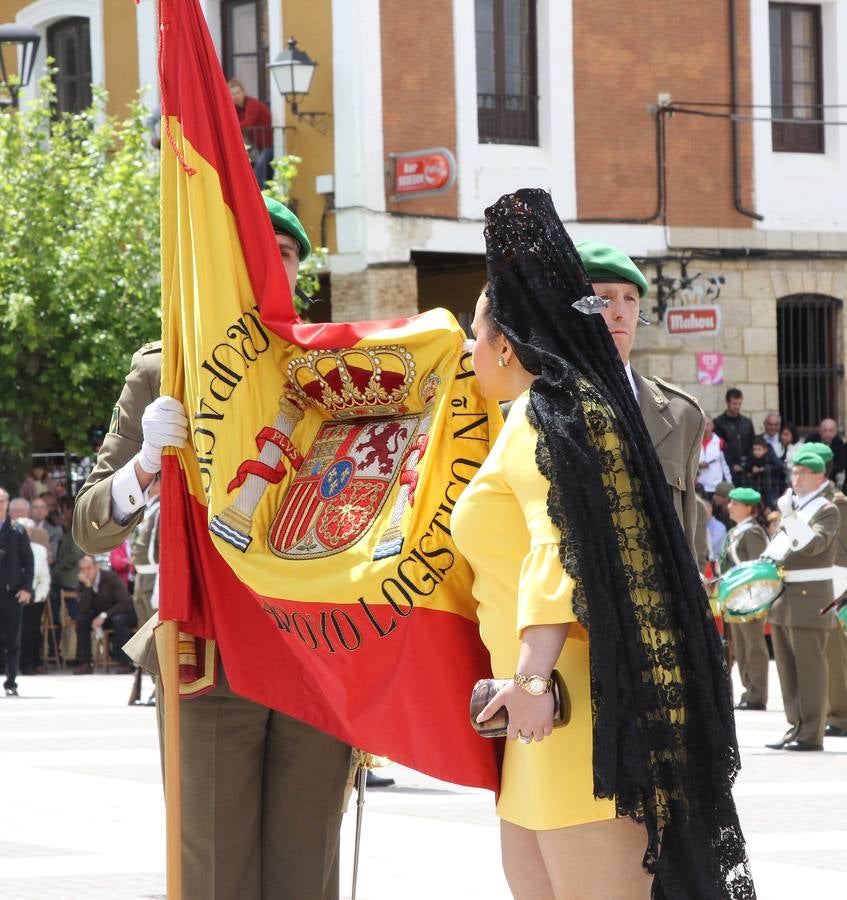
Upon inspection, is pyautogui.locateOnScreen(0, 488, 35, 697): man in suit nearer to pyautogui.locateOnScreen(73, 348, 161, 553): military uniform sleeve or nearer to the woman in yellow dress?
pyautogui.locateOnScreen(73, 348, 161, 553): military uniform sleeve

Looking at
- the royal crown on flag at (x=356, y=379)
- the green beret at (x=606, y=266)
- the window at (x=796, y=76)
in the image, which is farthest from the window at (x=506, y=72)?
the royal crown on flag at (x=356, y=379)

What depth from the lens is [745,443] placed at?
23.0 m

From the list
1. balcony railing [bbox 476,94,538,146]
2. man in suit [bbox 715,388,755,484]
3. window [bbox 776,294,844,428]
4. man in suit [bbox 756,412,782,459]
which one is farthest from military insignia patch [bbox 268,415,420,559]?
window [bbox 776,294,844,428]

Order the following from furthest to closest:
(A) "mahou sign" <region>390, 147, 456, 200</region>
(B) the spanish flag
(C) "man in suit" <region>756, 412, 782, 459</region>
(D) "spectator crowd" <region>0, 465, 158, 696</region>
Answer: (C) "man in suit" <region>756, 412, 782, 459</region> < (A) "mahou sign" <region>390, 147, 456, 200</region> < (D) "spectator crowd" <region>0, 465, 158, 696</region> < (B) the spanish flag

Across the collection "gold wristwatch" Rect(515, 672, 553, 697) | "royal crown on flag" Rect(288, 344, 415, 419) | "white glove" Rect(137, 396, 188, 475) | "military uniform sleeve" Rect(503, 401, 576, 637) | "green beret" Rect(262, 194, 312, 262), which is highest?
"green beret" Rect(262, 194, 312, 262)

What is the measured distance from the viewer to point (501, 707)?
3.89 metres

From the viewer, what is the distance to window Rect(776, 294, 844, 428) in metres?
25.8

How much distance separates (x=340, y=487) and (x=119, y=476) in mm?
610

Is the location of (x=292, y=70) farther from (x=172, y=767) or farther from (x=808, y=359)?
(x=172, y=767)

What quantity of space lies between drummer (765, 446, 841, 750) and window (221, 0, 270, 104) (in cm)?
1239

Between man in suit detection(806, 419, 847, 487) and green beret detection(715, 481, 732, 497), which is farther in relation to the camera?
man in suit detection(806, 419, 847, 487)

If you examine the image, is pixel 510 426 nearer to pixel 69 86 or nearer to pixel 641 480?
pixel 641 480

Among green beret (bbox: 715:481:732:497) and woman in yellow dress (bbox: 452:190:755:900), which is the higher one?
woman in yellow dress (bbox: 452:190:755:900)

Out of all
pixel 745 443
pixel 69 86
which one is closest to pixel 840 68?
pixel 745 443
